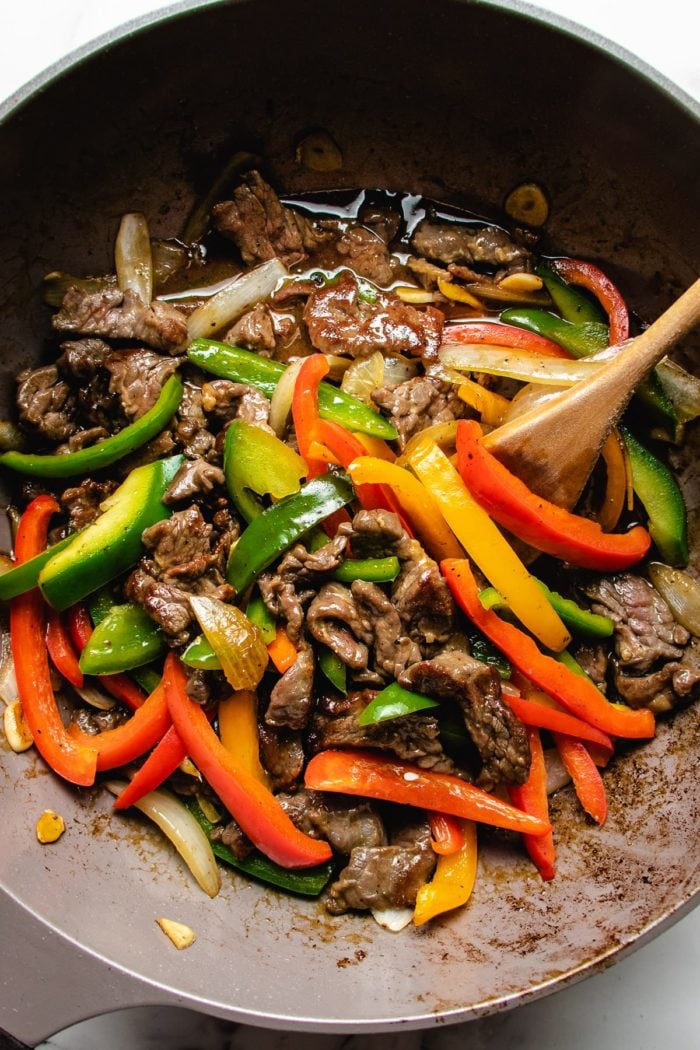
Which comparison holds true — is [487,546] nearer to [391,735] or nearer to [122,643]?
[391,735]

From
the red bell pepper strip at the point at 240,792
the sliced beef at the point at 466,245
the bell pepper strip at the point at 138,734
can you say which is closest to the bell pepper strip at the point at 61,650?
the bell pepper strip at the point at 138,734

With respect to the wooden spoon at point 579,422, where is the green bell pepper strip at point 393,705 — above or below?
below

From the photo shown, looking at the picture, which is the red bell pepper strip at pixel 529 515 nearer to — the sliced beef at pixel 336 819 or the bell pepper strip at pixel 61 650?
the sliced beef at pixel 336 819

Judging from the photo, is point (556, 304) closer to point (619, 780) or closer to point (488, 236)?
point (488, 236)

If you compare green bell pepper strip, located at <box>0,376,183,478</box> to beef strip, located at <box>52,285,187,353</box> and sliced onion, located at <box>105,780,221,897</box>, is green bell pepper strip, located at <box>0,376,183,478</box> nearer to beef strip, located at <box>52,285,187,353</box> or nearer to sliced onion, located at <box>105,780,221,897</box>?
beef strip, located at <box>52,285,187,353</box>

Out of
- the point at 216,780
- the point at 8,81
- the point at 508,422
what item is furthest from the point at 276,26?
the point at 216,780

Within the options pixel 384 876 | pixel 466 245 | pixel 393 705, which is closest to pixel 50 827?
pixel 384 876
